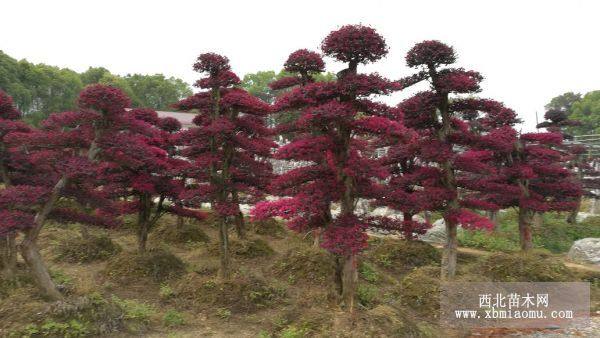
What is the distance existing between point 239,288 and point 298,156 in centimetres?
368

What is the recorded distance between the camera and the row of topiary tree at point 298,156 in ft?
24.2

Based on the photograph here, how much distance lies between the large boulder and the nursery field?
1.33 ft

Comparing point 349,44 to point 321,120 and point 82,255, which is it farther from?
point 82,255

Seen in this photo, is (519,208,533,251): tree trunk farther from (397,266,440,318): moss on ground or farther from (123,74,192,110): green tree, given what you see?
(123,74,192,110): green tree

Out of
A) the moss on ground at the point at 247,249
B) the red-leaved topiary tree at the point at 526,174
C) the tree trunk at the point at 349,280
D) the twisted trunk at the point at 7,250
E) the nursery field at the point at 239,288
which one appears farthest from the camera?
the moss on ground at the point at 247,249

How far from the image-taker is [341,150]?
25.8 ft

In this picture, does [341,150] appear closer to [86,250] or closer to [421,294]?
[421,294]

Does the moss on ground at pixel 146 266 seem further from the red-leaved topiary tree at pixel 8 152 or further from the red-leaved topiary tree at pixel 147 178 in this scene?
the red-leaved topiary tree at pixel 8 152

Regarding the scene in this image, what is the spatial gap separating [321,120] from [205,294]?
4.88 metres

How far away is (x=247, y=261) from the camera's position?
12969 mm

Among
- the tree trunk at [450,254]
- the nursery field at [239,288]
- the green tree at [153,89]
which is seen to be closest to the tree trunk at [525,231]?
the nursery field at [239,288]

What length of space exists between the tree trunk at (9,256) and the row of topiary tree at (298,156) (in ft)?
0.14

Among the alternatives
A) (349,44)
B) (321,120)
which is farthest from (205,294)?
(349,44)

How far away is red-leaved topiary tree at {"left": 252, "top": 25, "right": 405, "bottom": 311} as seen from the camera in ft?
23.5
